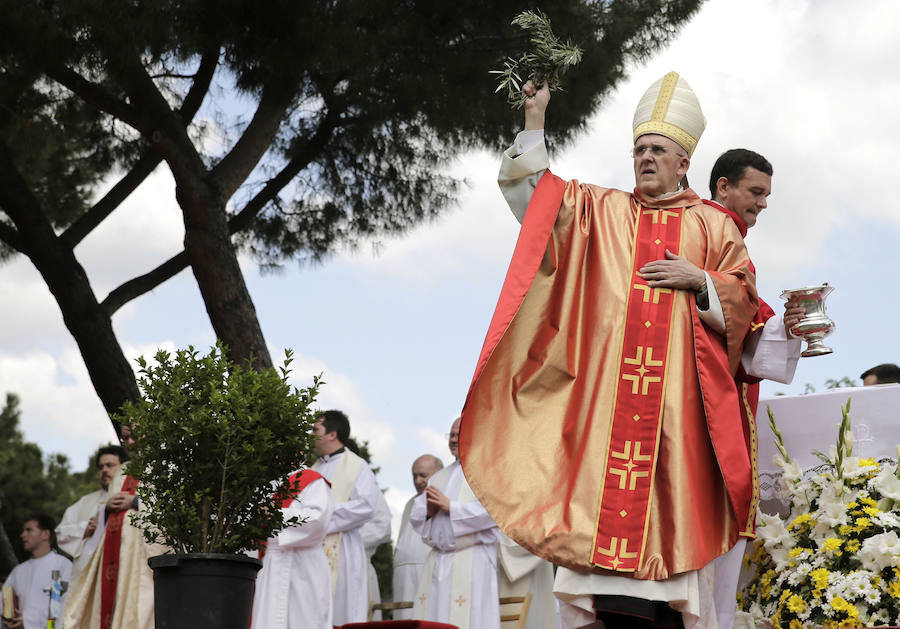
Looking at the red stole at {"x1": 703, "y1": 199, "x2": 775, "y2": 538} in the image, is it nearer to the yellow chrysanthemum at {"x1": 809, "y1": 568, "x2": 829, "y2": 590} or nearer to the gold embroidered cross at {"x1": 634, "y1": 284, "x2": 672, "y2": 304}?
the yellow chrysanthemum at {"x1": 809, "y1": 568, "x2": 829, "y2": 590}

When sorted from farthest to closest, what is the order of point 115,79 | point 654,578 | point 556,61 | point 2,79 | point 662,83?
point 2,79 → point 115,79 → point 662,83 → point 556,61 → point 654,578

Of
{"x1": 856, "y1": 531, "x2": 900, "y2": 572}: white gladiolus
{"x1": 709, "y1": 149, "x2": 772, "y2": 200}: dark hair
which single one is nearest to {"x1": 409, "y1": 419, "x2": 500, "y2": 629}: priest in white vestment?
{"x1": 709, "y1": 149, "x2": 772, "y2": 200}: dark hair

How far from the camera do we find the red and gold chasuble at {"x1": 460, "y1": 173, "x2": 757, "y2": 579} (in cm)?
395

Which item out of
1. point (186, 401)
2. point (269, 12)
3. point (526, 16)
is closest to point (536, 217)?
point (526, 16)

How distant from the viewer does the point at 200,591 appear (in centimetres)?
451

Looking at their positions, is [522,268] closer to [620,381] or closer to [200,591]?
[620,381]

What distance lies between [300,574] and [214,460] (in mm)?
2854

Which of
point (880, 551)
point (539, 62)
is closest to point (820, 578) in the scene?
point (880, 551)

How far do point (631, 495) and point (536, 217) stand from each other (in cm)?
101

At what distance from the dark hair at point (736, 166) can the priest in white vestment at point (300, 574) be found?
3.32m

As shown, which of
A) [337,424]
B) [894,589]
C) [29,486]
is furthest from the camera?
[29,486]

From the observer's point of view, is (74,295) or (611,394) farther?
(74,295)

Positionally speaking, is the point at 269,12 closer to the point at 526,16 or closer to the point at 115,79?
the point at 115,79

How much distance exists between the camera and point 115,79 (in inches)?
336
